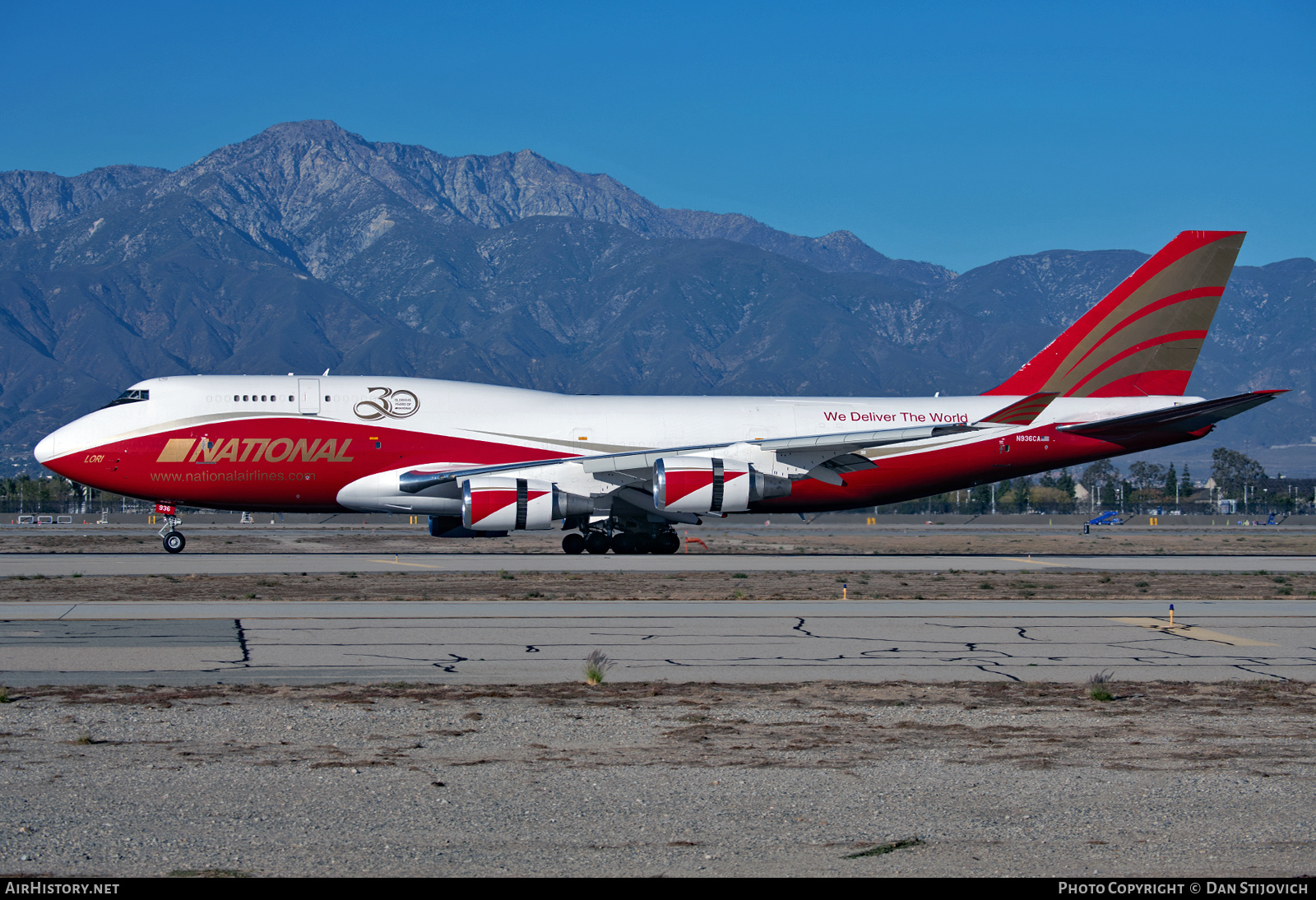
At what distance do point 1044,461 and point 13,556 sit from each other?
29620 mm

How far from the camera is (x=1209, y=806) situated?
306 inches

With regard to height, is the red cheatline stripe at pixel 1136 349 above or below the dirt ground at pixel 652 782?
above

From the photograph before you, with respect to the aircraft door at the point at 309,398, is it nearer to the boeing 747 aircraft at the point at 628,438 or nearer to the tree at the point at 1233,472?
the boeing 747 aircraft at the point at 628,438

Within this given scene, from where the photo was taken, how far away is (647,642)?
15.7 m

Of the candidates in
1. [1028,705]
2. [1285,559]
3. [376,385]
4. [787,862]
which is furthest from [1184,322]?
[787,862]

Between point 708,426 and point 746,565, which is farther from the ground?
point 708,426

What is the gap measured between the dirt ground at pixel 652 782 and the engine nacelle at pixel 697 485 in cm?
1767

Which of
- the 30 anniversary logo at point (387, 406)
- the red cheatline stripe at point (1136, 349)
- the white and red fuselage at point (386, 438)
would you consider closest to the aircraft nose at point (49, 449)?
the white and red fuselage at point (386, 438)

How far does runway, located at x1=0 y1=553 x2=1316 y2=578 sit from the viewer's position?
89.7 feet

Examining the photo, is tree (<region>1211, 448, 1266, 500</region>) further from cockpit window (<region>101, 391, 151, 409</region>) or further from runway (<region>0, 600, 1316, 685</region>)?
runway (<region>0, 600, 1316, 685</region>)

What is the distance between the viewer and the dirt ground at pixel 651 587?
21.5 meters

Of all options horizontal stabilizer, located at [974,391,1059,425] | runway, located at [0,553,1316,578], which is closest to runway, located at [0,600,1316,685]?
runway, located at [0,553,1316,578]
